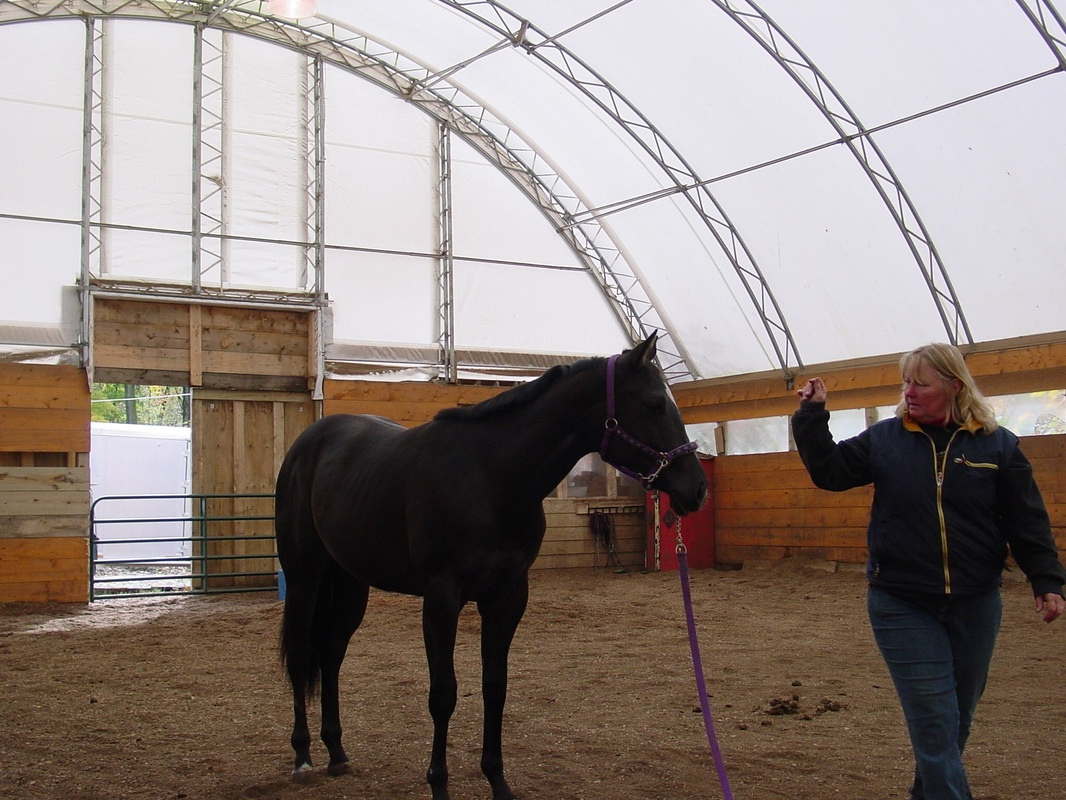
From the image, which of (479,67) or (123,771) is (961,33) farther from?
(123,771)

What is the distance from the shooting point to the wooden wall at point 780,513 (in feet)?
37.4

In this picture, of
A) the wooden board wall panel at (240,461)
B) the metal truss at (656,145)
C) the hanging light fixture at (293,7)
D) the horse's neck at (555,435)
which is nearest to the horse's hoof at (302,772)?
the horse's neck at (555,435)

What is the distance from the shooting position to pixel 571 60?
440 inches

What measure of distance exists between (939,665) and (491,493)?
149 cm

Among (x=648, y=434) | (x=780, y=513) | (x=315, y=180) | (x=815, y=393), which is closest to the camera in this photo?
(x=815, y=393)

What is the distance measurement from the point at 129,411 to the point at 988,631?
1104 inches

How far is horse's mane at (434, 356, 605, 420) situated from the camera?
3451mm

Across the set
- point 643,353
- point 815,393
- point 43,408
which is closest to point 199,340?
point 43,408

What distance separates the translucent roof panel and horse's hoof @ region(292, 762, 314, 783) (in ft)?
24.6

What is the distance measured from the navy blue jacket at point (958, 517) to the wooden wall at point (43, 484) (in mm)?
9399

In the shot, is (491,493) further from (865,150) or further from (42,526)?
(42,526)

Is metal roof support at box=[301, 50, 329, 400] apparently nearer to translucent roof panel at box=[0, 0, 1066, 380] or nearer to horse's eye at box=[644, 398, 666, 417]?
translucent roof panel at box=[0, 0, 1066, 380]

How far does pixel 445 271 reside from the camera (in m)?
12.7

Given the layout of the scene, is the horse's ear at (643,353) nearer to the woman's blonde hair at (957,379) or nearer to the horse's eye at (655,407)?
the horse's eye at (655,407)
